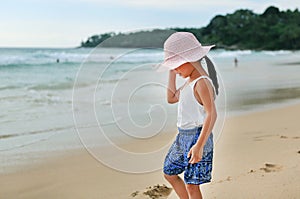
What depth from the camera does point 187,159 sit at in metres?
2.67

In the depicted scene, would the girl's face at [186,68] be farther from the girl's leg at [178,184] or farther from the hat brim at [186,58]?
the girl's leg at [178,184]

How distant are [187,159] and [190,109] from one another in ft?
0.99

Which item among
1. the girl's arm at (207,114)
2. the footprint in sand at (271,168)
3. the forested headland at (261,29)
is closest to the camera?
the girl's arm at (207,114)

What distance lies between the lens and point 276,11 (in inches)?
3255

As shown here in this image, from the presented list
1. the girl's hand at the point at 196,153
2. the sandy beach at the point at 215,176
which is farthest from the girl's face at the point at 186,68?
the sandy beach at the point at 215,176

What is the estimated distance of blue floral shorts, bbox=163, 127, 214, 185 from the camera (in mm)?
2654

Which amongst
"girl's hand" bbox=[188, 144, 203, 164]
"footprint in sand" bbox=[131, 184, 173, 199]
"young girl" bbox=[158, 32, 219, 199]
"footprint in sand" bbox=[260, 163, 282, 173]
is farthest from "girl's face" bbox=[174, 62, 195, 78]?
"footprint in sand" bbox=[260, 163, 282, 173]

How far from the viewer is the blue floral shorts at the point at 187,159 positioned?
2654 millimetres

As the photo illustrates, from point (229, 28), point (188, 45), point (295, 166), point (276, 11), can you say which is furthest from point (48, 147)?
Result: point (276, 11)

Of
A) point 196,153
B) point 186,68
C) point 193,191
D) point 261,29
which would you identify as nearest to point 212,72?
point 186,68

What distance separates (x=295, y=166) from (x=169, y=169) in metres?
1.54

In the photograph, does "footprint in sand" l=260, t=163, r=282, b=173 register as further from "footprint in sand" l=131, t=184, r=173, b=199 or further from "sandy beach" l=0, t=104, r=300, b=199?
"footprint in sand" l=131, t=184, r=173, b=199

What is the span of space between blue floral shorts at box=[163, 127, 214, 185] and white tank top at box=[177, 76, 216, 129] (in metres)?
0.04

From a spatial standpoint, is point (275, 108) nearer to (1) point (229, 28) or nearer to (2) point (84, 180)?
(2) point (84, 180)
